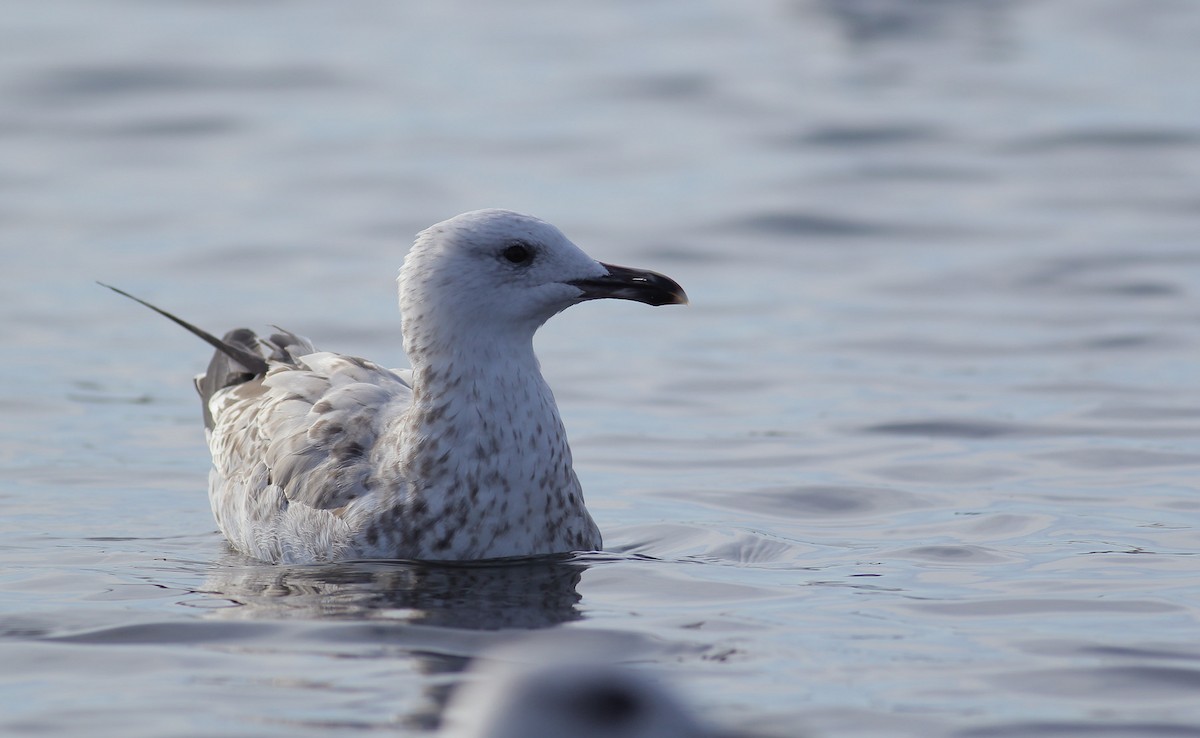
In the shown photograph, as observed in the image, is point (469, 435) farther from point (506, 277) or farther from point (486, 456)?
point (506, 277)

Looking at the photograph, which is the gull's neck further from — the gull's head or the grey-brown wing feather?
the grey-brown wing feather

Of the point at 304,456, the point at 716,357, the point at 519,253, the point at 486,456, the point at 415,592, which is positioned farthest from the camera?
the point at 716,357

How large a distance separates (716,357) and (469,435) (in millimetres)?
5461

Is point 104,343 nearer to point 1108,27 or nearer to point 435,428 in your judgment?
point 435,428

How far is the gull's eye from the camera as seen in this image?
25.0 ft

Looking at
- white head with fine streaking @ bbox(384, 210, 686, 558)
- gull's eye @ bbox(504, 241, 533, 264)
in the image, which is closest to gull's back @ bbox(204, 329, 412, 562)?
white head with fine streaking @ bbox(384, 210, 686, 558)

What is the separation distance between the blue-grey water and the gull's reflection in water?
27mm

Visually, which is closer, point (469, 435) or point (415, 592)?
point (415, 592)

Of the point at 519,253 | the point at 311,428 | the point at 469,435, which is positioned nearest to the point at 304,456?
the point at 311,428

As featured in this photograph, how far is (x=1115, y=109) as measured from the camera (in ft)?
66.5

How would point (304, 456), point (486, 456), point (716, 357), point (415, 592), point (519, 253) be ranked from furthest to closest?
point (716, 357) → point (304, 456) → point (519, 253) → point (486, 456) → point (415, 592)

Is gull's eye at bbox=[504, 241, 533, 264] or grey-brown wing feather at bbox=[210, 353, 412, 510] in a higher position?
gull's eye at bbox=[504, 241, 533, 264]

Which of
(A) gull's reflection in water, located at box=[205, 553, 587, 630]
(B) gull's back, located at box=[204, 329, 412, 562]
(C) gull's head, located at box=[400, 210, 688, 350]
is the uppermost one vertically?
(C) gull's head, located at box=[400, 210, 688, 350]

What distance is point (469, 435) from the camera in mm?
7555
